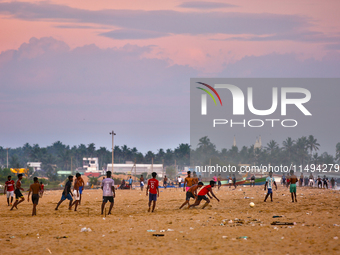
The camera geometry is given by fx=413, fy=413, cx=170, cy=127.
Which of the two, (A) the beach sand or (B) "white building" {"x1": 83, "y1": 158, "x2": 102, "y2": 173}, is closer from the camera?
(A) the beach sand

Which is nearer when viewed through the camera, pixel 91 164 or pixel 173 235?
pixel 173 235

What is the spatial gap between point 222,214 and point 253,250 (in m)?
6.31

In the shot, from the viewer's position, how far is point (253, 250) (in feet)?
27.8

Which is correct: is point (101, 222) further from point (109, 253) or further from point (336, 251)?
point (336, 251)

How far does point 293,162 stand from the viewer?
169m

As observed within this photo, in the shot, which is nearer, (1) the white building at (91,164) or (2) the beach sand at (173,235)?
(2) the beach sand at (173,235)

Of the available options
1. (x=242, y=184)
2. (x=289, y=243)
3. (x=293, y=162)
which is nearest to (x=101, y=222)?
(x=289, y=243)

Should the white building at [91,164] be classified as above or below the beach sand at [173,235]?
below

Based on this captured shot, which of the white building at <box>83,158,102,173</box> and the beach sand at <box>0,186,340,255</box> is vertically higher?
the beach sand at <box>0,186,340,255</box>

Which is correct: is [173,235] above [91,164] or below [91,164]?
above

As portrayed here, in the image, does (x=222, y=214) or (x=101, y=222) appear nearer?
→ (x=101, y=222)

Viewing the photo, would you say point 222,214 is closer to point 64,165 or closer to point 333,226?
point 333,226

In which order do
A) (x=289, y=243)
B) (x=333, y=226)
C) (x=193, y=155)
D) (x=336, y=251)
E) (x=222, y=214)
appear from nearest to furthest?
(x=336, y=251), (x=289, y=243), (x=333, y=226), (x=222, y=214), (x=193, y=155)

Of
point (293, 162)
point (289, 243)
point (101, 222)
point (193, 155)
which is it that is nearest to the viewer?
point (289, 243)
